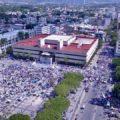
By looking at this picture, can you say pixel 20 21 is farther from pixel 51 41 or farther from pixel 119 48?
pixel 119 48

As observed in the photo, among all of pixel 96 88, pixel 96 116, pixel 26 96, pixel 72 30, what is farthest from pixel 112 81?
pixel 72 30

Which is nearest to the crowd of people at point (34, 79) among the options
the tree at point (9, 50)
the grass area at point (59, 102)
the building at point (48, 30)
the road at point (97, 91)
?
the road at point (97, 91)

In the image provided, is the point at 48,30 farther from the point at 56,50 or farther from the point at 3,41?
the point at 56,50

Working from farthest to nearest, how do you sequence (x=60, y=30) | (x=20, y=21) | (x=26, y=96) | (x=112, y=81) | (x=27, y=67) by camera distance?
(x=20, y=21) < (x=60, y=30) < (x=27, y=67) < (x=112, y=81) < (x=26, y=96)

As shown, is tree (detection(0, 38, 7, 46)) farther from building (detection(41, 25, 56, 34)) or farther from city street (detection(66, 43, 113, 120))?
city street (detection(66, 43, 113, 120))

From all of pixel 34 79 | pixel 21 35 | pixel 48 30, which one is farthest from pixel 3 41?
pixel 34 79
